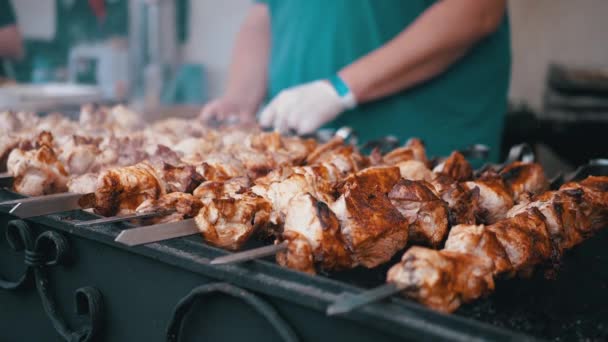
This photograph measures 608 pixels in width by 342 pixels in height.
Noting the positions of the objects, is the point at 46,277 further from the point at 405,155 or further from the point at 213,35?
the point at 213,35

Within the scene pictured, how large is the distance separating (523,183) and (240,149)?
3.40ft

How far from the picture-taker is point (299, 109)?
2.95 metres

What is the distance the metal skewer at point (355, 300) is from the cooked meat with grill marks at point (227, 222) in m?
0.44

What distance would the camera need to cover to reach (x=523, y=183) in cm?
185

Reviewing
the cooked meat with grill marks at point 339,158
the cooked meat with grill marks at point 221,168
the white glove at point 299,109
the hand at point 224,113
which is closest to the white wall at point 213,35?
the hand at point 224,113

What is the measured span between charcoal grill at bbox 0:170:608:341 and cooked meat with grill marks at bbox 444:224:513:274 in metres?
0.07

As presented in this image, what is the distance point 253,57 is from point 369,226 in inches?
138

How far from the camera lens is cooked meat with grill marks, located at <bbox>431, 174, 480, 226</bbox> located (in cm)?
154

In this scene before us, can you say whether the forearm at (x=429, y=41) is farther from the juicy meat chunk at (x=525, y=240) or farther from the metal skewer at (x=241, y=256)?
the metal skewer at (x=241, y=256)

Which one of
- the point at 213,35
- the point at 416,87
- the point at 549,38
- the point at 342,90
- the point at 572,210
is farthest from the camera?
the point at 213,35

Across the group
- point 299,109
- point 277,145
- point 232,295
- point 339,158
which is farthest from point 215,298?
point 299,109

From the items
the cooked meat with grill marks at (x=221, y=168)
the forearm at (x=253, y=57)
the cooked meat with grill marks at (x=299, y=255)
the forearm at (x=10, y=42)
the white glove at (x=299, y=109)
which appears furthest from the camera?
the forearm at (x=10, y=42)

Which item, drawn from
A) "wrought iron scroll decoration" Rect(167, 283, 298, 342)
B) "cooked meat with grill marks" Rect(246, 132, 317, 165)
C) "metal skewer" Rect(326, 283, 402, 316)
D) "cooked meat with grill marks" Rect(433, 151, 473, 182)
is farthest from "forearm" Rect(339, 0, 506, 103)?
"metal skewer" Rect(326, 283, 402, 316)

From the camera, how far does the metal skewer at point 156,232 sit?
120cm
